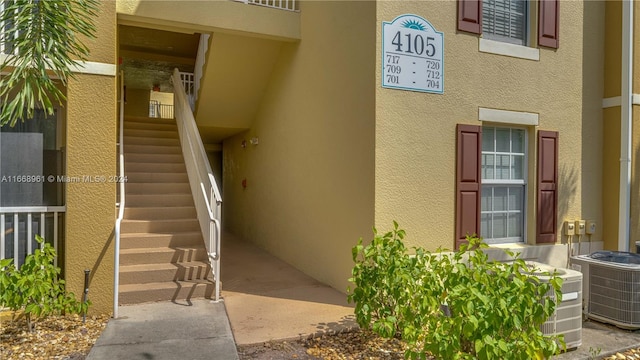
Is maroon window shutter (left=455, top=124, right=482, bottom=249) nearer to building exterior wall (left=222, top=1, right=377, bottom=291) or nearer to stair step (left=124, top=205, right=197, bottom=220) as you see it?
building exterior wall (left=222, top=1, right=377, bottom=291)

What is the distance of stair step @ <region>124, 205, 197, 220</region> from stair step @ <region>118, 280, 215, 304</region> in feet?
3.99

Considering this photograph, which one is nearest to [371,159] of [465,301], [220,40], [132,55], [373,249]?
[373,249]

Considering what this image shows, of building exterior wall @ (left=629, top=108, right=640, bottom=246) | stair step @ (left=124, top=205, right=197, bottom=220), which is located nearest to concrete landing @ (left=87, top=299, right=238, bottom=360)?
stair step @ (left=124, top=205, right=197, bottom=220)

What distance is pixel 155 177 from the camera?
20.9 ft

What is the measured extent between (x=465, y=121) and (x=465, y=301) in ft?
9.18

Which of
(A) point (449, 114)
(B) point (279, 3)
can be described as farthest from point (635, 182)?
(B) point (279, 3)

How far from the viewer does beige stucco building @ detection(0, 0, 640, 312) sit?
14.3ft

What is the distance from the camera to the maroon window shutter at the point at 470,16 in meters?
4.90

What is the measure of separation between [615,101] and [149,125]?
306 inches

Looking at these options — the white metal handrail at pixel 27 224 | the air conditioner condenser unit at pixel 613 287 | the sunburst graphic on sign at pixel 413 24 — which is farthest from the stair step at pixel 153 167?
the air conditioner condenser unit at pixel 613 287

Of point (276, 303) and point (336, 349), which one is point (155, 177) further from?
point (336, 349)

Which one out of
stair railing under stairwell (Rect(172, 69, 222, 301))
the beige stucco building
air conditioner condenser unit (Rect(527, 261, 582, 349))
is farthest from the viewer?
stair railing under stairwell (Rect(172, 69, 222, 301))

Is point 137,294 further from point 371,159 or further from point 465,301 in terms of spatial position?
point 465,301

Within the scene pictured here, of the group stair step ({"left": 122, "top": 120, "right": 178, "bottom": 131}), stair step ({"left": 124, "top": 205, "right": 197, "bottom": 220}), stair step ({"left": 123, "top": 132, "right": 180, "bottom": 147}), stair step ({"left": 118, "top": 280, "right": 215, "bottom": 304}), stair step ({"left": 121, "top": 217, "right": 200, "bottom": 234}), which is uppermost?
stair step ({"left": 122, "top": 120, "right": 178, "bottom": 131})
